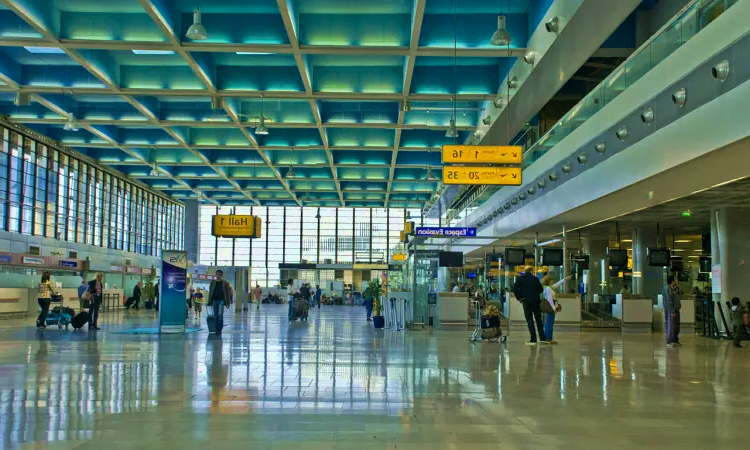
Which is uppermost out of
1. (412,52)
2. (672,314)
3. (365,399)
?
(412,52)

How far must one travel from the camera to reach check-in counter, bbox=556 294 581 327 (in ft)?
70.6

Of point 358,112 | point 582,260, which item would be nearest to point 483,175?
point 582,260

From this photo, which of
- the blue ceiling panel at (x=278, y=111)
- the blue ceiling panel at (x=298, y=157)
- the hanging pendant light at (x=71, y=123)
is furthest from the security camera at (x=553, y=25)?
the blue ceiling panel at (x=298, y=157)

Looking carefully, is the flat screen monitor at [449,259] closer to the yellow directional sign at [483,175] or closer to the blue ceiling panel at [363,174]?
the yellow directional sign at [483,175]

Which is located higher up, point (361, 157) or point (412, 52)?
point (361, 157)

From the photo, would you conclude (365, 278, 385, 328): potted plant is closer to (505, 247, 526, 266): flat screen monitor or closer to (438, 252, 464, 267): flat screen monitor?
(438, 252, 464, 267): flat screen monitor

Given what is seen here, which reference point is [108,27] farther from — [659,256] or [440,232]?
[659,256]

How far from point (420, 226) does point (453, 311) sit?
2.75m

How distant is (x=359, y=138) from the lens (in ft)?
99.4

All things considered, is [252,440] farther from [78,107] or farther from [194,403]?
[78,107]

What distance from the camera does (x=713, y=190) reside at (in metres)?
15.0

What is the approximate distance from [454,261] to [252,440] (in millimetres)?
17468

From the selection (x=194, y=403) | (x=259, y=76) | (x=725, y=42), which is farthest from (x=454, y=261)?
(x=194, y=403)

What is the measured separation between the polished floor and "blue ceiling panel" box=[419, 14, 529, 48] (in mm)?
7971
